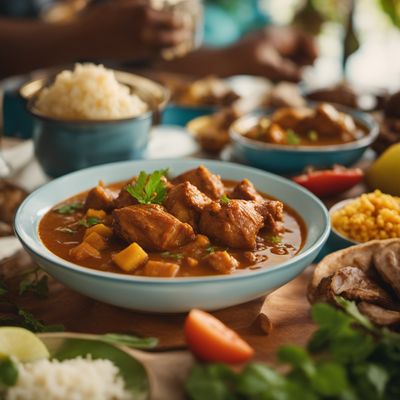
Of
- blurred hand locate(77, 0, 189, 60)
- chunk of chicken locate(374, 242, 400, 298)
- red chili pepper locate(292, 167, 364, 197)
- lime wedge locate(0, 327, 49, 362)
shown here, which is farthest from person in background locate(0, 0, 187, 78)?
lime wedge locate(0, 327, 49, 362)

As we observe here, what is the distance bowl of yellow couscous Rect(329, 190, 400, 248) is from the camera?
8.43 feet

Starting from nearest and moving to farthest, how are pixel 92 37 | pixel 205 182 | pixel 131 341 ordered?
1. pixel 131 341
2. pixel 205 182
3. pixel 92 37

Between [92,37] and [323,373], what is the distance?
459 cm

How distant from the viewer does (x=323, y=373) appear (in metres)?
1.56

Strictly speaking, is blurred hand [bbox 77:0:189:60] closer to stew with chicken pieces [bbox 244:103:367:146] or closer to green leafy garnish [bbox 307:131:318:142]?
stew with chicken pieces [bbox 244:103:367:146]

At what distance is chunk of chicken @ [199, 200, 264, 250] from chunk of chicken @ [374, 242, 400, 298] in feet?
1.50

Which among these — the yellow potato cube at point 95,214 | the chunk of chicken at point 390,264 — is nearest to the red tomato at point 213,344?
the chunk of chicken at point 390,264

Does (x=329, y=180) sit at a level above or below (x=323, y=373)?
below

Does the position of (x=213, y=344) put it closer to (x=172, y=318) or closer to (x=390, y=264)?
(x=172, y=318)

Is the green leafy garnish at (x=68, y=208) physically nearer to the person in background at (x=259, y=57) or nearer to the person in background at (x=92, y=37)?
the person in background at (x=92, y=37)

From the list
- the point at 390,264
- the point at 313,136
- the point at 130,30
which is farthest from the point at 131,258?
the point at 130,30

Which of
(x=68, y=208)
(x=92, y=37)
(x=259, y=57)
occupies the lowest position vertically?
(x=259, y=57)

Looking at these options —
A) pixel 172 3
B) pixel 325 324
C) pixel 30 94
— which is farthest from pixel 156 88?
pixel 325 324

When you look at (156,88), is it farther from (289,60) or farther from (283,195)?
(289,60)
